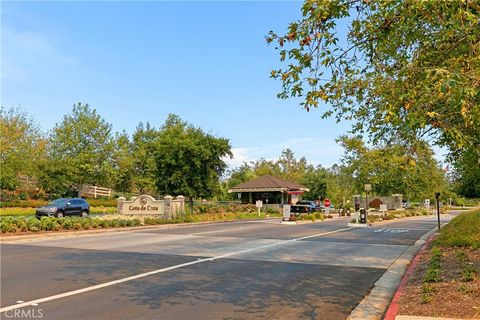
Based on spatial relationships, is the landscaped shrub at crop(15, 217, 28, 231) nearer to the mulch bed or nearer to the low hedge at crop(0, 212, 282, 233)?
the low hedge at crop(0, 212, 282, 233)

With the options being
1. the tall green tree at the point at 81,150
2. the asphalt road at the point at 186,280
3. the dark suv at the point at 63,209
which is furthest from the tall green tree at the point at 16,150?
the asphalt road at the point at 186,280

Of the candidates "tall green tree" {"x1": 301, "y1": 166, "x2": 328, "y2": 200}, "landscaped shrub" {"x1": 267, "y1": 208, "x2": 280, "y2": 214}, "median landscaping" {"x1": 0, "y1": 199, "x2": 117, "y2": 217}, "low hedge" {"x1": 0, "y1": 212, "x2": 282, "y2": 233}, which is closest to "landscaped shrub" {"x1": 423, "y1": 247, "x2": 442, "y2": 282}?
"low hedge" {"x1": 0, "y1": 212, "x2": 282, "y2": 233}

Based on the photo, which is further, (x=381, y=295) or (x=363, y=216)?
(x=363, y=216)

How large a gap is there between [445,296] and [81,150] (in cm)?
5003

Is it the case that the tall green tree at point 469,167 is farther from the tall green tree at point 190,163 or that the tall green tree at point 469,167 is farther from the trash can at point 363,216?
the tall green tree at point 190,163

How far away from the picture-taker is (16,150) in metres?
46.5

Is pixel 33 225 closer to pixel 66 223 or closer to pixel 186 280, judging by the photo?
pixel 66 223

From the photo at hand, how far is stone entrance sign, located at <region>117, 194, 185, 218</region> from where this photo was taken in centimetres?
3078

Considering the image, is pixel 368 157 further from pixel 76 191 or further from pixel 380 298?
pixel 380 298

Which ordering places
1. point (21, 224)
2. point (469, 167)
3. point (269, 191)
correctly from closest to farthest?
point (469, 167) → point (21, 224) → point (269, 191)

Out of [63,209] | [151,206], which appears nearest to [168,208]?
[151,206]

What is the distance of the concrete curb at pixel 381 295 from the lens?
22.4ft

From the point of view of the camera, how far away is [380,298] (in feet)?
26.2

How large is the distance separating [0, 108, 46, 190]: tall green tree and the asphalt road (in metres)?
32.2
